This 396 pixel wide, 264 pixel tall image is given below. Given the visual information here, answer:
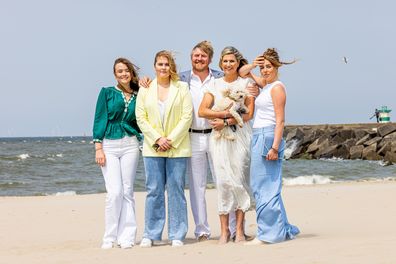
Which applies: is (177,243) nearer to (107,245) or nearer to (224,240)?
(224,240)

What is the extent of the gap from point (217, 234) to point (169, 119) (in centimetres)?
179

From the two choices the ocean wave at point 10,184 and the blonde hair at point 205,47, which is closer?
the blonde hair at point 205,47

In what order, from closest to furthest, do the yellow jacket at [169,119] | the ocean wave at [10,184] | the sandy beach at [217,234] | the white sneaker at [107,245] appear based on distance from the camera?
the sandy beach at [217,234] → the yellow jacket at [169,119] → the white sneaker at [107,245] → the ocean wave at [10,184]

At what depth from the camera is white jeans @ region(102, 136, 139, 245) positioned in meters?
6.16

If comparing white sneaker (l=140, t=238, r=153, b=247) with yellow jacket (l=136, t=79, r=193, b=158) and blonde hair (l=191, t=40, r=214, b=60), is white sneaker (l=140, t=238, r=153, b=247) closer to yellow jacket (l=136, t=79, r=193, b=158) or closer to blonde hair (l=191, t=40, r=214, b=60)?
yellow jacket (l=136, t=79, r=193, b=158)

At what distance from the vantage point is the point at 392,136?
1278 inches

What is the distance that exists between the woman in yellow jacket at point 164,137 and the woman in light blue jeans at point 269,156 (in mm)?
640

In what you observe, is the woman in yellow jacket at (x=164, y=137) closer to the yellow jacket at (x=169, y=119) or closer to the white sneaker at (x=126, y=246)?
the yellow jacket at (x=169, y=119)

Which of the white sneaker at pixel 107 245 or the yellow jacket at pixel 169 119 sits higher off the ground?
the yellow jacket at pixel 169 119

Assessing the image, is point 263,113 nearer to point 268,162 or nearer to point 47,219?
point 268,162

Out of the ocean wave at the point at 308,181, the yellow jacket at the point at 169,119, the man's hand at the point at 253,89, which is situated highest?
the man's hand at the point at 253,89

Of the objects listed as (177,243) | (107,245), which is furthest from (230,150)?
(107,245)

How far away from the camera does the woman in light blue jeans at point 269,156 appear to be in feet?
19.5

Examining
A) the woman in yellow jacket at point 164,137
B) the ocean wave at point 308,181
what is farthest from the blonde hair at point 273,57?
the ocean wave at point 308,181
